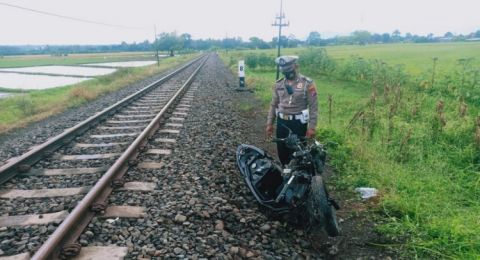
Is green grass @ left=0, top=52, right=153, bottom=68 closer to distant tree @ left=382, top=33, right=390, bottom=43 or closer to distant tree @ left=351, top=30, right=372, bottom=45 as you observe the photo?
distant tree @ left=351, top=30, right=372, bottom=45

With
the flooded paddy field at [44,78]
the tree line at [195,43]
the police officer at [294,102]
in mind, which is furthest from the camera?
the tree line at [195,43]

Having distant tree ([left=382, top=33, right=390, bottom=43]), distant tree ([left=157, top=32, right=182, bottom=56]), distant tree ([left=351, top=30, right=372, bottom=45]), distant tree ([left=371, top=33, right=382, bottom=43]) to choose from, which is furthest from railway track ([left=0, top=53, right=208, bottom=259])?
distant tree ([left=382, top=33, right=390, bottom=43])

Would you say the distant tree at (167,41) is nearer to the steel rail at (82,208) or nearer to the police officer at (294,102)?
the steel rail at (82,208)

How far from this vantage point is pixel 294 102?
4.95m

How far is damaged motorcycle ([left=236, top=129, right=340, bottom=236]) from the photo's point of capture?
3.54m

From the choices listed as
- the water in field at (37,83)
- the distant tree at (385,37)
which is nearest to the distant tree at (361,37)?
the distant tree at (385,37)

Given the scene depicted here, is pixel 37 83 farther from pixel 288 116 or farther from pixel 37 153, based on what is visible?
pixel 288 116

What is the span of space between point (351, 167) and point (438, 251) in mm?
2574

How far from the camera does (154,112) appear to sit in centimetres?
998

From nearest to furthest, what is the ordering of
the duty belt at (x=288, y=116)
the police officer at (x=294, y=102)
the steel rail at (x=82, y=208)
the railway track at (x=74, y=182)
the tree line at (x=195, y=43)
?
the steel rail at (x=82, y=208)
the railway track at (x=74, y=182)
the police officer at (x=294, y=102)
the duty belt at (x=288, y=116)
the tree line at (x=195, y=43)

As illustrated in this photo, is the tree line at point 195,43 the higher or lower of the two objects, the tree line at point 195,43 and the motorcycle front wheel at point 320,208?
the higher

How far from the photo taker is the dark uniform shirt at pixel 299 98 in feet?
15.8

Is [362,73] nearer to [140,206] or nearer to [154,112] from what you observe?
[154,112]

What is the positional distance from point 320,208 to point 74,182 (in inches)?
136
